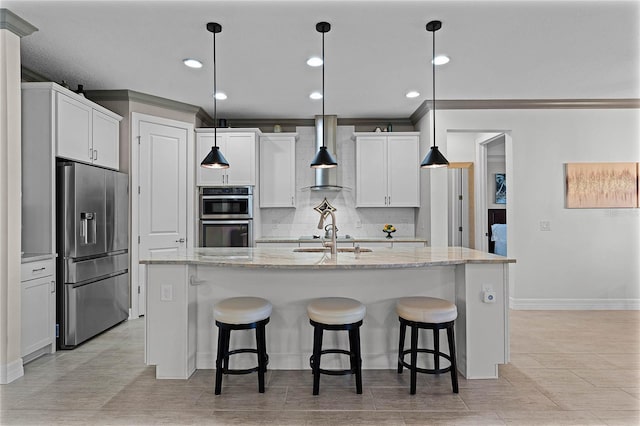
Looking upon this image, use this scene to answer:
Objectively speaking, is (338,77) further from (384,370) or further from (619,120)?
(619,120)

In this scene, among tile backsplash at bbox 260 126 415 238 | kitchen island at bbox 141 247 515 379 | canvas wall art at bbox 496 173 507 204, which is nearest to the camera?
kitchen island at bbox 141 247 515 379

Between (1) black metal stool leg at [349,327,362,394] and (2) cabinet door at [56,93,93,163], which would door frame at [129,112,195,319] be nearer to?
(2) cabinet door at [56,93,93,163]

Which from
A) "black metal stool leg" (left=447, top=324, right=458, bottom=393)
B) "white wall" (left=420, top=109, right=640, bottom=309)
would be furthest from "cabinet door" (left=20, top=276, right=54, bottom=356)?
"white wall" (left=420, top=109, right=640, bottom=309)

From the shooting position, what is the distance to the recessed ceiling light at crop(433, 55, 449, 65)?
3.47 m

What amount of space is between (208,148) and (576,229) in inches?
193

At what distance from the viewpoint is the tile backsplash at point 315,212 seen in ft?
18.5

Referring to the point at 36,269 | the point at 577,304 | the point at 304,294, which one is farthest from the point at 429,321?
the point at 577,304

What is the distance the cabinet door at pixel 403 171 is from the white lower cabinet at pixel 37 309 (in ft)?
13.0

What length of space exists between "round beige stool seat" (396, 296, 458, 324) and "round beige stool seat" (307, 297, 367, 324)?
30 centimetres

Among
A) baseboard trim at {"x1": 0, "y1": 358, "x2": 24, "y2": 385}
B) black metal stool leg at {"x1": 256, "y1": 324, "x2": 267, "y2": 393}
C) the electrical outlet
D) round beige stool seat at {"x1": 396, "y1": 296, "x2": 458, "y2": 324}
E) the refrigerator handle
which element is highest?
the refrigerator handle

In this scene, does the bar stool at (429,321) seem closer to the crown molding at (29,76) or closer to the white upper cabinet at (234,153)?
the white upper cabinet at (234,153)

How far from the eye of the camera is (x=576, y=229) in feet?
15.8

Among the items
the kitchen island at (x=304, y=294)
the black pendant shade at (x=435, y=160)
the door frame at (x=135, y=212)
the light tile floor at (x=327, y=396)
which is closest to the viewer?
the light tile floor at (x=327, y=396)

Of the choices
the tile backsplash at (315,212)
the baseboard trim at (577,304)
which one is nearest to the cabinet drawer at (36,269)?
the tile backsplash at (315,212)
